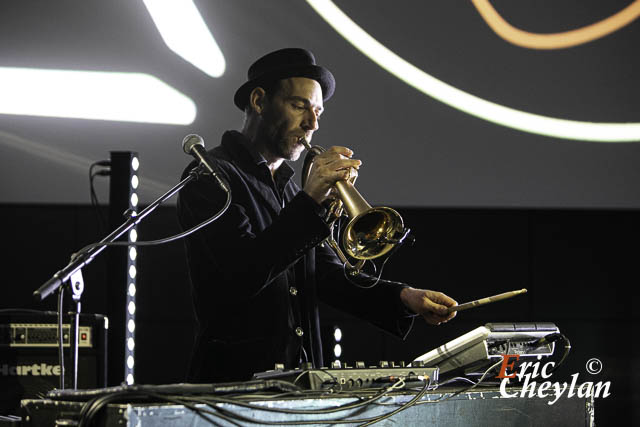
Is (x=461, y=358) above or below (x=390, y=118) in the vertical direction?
below

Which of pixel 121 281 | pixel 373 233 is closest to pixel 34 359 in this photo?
pixel 121 281

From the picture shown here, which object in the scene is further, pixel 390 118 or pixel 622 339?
pixel 622 339

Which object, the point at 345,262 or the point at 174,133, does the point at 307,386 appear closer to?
the point at 345,262

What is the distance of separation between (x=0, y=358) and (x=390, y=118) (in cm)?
206

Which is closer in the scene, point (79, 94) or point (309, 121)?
point (309, 121)

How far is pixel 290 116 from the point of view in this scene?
2.38 m

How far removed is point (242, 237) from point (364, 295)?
48 centimetres

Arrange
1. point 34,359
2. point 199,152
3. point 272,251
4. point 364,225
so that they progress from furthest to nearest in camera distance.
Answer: point 34,359
point 364,225
point 272,251
point 199,152

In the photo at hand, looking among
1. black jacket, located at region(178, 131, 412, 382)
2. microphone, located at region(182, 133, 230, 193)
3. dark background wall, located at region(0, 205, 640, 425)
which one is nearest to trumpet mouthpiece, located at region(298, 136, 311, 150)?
black jacket, located at region(178, 131, 412, 382)

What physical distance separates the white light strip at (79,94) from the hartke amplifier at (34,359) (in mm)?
1137

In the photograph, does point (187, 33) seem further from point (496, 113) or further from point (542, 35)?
point (542, 35)

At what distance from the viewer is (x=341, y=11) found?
3770mm

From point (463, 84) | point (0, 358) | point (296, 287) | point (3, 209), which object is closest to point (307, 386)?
point (296, 287)

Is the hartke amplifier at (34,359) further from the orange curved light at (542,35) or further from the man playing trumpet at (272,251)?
the orange curved light at (542,35)
